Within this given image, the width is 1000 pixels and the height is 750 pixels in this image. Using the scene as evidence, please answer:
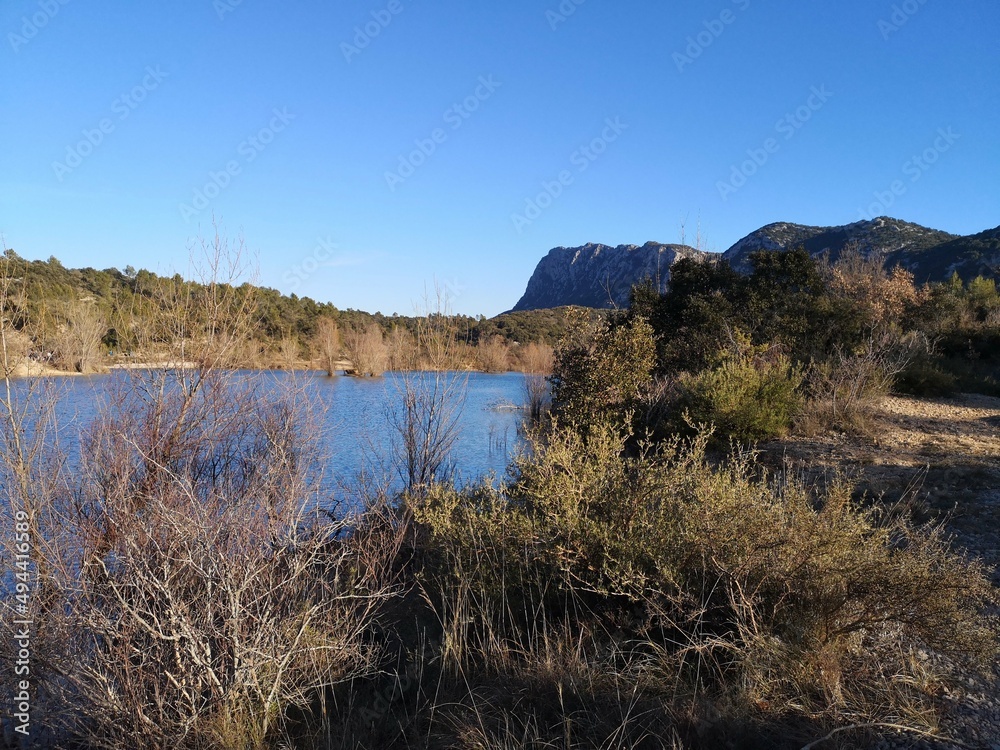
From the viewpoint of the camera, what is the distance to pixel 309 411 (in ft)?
26.5

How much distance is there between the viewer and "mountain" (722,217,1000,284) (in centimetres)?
3956

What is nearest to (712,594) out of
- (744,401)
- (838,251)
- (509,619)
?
(509,619)

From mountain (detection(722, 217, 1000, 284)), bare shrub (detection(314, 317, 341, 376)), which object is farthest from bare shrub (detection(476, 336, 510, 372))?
mountain (detection(722, 217, 1000, 284))

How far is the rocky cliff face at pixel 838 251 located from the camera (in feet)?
107

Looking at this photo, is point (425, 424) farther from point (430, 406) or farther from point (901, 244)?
point (901, 244)

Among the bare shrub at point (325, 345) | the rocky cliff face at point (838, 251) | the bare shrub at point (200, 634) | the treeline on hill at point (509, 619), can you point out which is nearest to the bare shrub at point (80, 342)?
the treeline on hill at point (509, 619)

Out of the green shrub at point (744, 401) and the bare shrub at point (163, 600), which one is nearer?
the bare shrub at point (163, 600)

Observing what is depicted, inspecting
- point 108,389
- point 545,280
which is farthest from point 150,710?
point 545,280

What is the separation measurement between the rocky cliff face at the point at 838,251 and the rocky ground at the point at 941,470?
548cm

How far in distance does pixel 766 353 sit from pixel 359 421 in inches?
429

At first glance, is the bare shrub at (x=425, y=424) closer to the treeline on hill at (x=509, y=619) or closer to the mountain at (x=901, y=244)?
the treeline on hill at (x=509, y=619)

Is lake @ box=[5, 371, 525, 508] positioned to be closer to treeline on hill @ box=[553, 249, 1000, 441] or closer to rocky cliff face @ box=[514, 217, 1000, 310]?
treeline on hill @ box=[553, 249, 1000, 441]

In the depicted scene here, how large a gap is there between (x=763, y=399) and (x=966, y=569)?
26.6 ft

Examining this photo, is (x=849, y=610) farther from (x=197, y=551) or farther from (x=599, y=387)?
(x=599, y=387)
